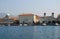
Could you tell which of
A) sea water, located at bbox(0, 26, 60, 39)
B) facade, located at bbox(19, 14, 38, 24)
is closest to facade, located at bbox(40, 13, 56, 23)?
facade, located at bbox(19, 14, 38, 24)

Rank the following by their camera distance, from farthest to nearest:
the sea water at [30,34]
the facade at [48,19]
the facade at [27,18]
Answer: the facade at [27,18] → the facade at [48,19] → the sea water at [30,34]

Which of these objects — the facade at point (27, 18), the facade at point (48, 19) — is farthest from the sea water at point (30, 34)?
the facade at point (27, 18)

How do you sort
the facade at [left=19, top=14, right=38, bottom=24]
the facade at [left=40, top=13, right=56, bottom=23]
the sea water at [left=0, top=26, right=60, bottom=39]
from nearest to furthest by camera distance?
the sea water at [left=0, top=26, right=60, bottom=39], the facade at [left=40, top=13, right=56, bottom=23], the facade at [left=19, top=14, right=38, bottom=24]

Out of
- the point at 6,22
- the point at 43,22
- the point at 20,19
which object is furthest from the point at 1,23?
the point at 43,22

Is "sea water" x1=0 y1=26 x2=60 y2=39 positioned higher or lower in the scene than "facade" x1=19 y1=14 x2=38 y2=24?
higher

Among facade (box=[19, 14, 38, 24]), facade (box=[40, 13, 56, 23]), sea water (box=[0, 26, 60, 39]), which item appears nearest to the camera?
sea water (box=[0, 26, 60, 39])

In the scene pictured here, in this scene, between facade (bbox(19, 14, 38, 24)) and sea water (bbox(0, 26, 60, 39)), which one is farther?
facade (bbox(19, 14, 38, 24))

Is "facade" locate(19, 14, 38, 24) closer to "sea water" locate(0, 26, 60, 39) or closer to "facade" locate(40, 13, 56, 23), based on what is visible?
"facade" locate(40, 13, 56, 23)

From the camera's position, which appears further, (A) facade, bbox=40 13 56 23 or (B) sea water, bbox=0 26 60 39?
(A) facade, bbox=40 13 56 23

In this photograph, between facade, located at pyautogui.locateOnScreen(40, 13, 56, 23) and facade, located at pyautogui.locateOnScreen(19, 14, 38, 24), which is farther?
facade, located at pyautogui.locateOnScreen(19, 14, 38, 24)

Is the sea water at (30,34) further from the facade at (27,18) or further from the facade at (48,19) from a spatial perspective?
the facade at (27,18)

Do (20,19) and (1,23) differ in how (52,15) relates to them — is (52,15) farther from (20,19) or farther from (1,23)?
(1,23)

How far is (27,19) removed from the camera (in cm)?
9869

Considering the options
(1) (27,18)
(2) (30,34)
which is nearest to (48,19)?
(1) (27,18)
